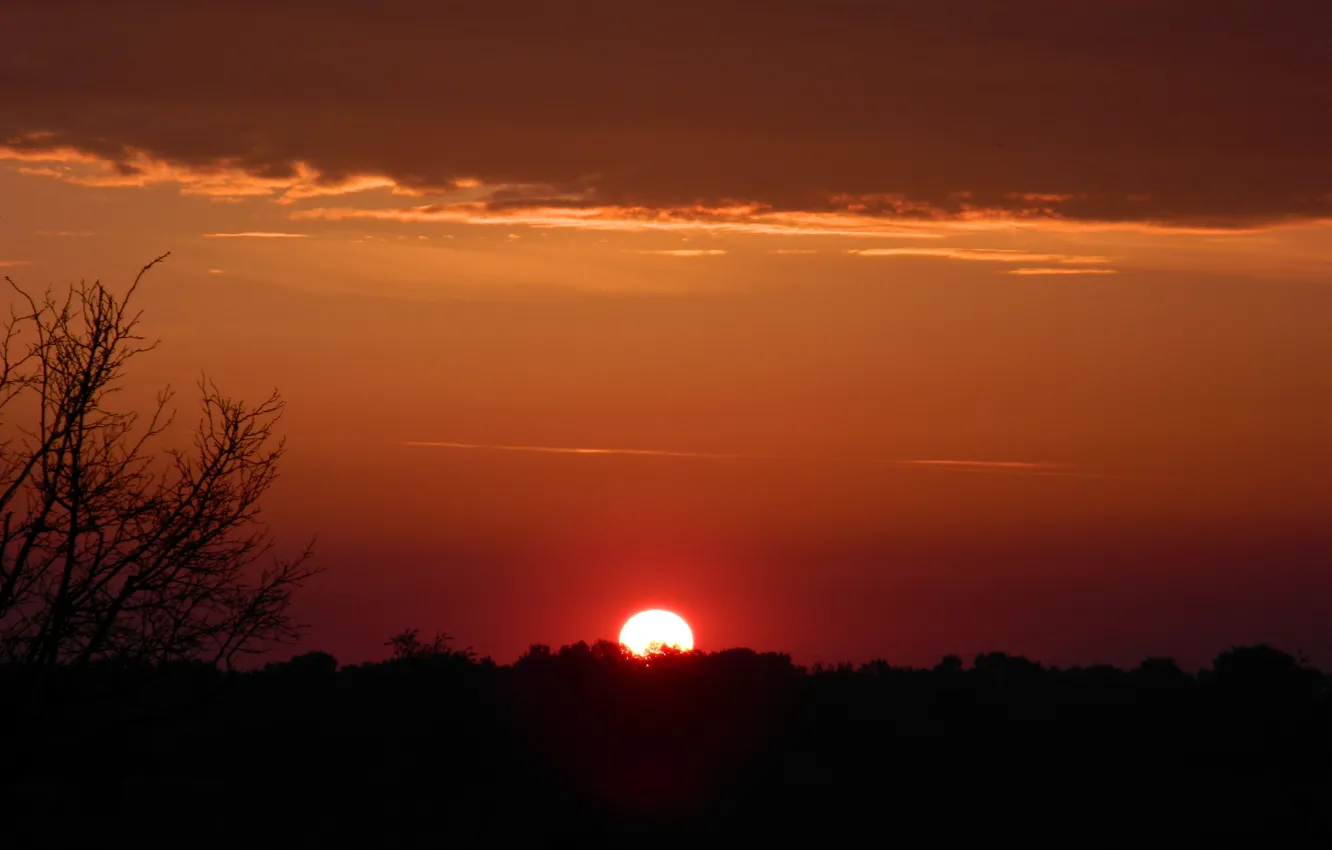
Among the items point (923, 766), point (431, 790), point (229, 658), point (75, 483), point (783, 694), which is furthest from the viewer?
point (783, 694)

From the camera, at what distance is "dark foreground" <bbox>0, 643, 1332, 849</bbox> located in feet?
98.8

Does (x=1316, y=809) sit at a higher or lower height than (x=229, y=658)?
higher

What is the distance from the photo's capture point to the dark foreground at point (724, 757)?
30.1m

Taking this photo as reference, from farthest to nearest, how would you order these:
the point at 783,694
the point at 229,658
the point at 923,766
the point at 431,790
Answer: the point at 783,694
the point at 923,766
the point at 431,790
the point at 229,658

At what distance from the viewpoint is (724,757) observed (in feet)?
110

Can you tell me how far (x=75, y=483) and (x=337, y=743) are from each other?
15.9 meters

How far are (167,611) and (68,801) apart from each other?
9.22 meters

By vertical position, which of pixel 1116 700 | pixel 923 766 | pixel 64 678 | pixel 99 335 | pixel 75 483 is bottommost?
pixel 64 678

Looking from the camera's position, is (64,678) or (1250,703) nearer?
(64,678)

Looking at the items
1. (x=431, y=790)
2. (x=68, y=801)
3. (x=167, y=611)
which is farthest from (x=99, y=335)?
(x=431, y=790)

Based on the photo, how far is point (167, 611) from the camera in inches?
733

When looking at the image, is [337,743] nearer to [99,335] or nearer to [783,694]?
[783,694]

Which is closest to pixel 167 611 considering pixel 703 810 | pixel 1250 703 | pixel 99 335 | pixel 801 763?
pixel 99 335

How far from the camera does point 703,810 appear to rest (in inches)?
1252
